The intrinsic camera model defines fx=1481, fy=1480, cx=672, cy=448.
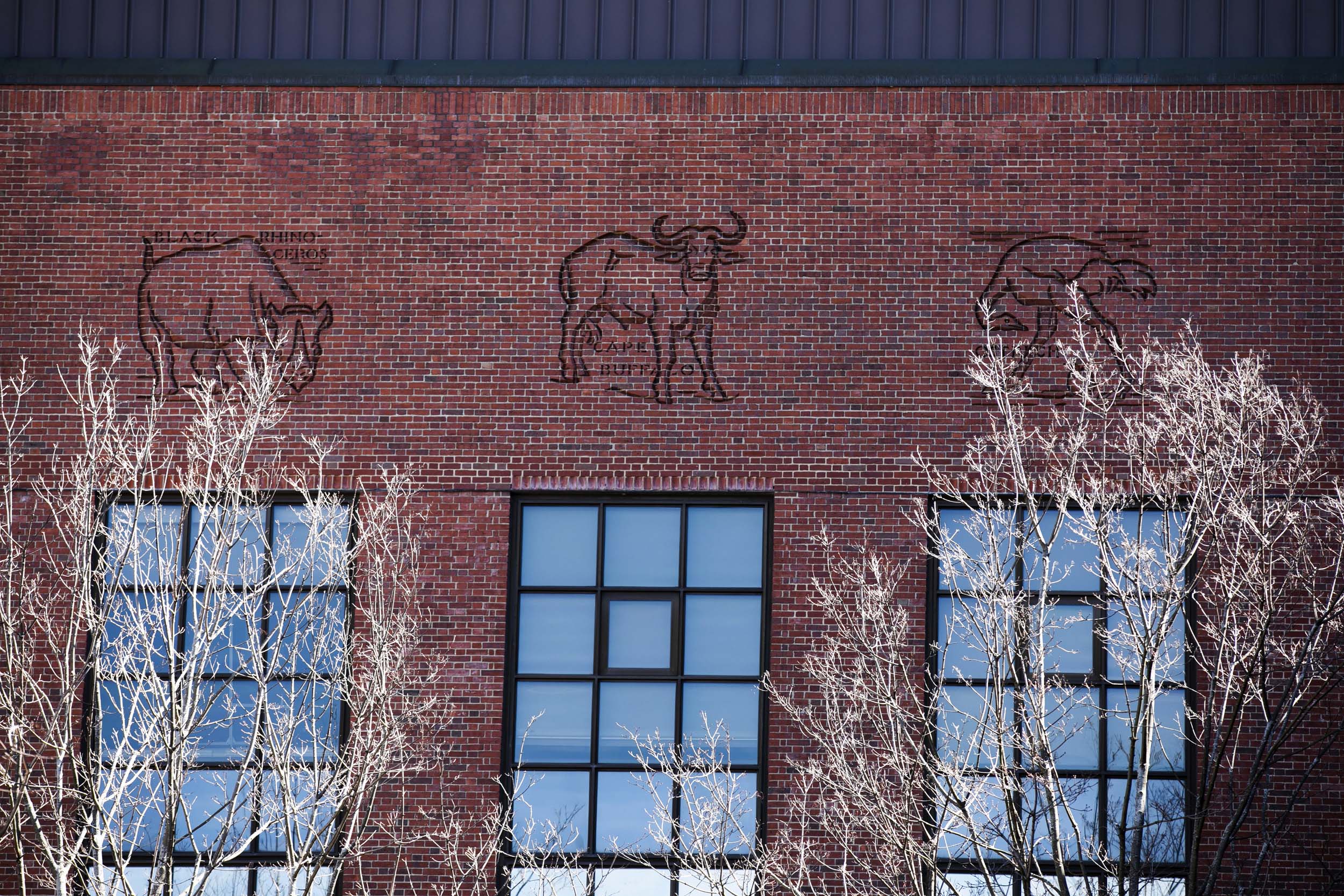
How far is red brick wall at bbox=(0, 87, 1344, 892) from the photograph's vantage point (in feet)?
45.9

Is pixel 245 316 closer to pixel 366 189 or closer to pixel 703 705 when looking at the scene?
pixel 366 189

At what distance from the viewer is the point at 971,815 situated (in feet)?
39.4

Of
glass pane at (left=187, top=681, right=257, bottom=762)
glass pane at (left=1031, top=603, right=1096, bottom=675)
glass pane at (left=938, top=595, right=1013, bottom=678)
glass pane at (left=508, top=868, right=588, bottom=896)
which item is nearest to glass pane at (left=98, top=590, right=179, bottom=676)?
glass pane at (left=187, top=681, right=257, bottom=762)

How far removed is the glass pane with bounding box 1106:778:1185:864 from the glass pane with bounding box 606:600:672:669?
4.20 m

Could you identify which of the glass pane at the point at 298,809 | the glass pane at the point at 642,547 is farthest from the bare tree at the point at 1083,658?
the glass pane at the point at 298,809

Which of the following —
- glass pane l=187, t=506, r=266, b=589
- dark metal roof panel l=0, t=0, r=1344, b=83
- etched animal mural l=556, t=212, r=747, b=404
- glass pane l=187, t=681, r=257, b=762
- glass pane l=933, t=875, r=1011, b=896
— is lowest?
glass pane l=933, t=875, r=1011, b=896

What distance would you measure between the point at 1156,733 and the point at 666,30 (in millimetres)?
8282

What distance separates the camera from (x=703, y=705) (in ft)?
45.1

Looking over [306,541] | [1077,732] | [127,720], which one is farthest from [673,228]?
[127,720]

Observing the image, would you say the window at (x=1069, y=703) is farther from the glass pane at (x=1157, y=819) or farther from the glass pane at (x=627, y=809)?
the glass pane at (x=627, y=809)

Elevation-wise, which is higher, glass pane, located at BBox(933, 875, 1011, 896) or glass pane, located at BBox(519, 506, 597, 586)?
glass pane, located at BBox(519, 506, 597, 586)

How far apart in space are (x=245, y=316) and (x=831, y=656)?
650 cm

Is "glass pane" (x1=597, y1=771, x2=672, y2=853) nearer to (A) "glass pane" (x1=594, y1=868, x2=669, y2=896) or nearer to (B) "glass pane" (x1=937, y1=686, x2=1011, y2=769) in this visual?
(A) "glass pane" (x1=594, y1=868, x2=669, y2=896)

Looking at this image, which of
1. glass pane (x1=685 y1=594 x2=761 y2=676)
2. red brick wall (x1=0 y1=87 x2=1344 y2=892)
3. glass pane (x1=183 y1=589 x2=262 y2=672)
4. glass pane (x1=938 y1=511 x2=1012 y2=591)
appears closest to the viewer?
glass pane (x1=183 y1=589 x2=262 y2=672)
